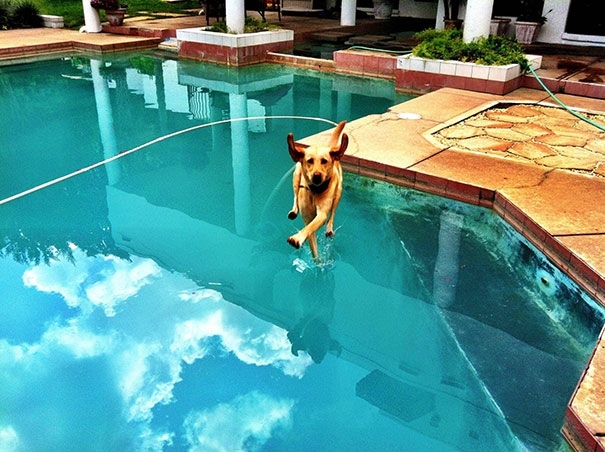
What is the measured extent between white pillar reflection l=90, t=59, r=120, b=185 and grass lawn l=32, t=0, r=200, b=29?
277 inches

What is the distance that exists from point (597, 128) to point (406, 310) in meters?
4.54

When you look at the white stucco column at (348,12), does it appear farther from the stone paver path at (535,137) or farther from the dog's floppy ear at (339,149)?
the dog's floppy ear at (339,149)

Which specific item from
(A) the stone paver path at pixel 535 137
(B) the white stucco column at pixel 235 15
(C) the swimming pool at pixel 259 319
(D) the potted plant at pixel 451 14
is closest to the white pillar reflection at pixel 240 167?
(C) the swimming pool at pixel 259 319

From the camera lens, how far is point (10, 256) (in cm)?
453

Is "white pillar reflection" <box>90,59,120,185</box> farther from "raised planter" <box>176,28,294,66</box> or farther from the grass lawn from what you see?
the grass lawn

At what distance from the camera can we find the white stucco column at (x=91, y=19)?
47.1 ft

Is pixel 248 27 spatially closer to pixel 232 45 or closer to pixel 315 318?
pixel 232 45

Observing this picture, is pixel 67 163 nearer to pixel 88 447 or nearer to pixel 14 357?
pixel 14 357

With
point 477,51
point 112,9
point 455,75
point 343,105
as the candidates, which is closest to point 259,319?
point 343,105

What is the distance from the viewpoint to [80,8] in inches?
757

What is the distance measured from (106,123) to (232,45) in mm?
4300

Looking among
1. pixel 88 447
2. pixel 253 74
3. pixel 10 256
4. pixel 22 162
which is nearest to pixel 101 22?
pixel 253 74

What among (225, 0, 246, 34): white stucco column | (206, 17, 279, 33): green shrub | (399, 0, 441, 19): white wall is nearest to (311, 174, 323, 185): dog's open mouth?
(225, 0, 246, 34): white stucco column

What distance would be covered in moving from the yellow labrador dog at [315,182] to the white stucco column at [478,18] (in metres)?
5.94
